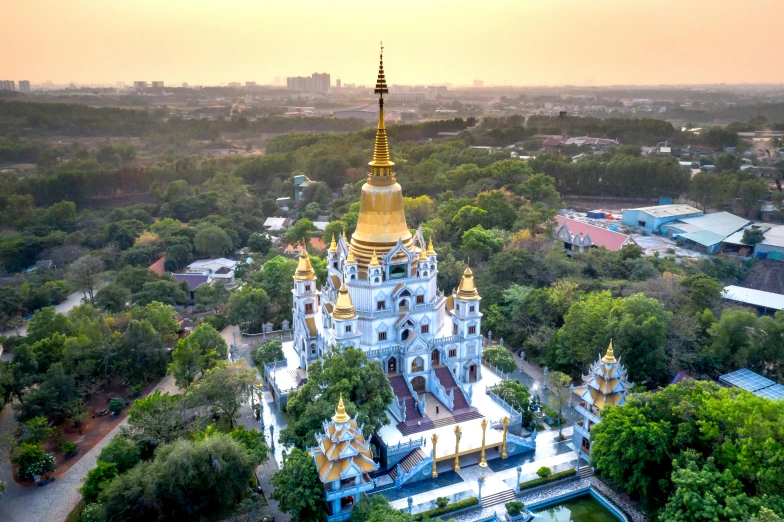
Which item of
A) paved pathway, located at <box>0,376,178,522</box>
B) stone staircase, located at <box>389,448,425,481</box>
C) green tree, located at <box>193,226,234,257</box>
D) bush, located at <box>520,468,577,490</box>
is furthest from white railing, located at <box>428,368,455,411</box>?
green tree, located at <box>193,226,234,257</box>

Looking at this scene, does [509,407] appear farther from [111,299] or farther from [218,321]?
[111,299]

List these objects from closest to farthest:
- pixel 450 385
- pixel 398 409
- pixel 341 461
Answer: pixel 341 461, pixel 398 409, pixel 450 385

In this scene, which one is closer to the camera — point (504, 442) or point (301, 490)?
point (301, 490)

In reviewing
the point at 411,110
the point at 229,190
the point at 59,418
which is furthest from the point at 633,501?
the point at 411,110

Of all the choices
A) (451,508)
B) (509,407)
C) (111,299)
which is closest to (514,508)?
(451,508)

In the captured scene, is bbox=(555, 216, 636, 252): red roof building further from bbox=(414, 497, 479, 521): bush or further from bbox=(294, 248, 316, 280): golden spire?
bbox=(414, 497, 479, 521): bush

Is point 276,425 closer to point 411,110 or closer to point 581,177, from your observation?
point 581,177


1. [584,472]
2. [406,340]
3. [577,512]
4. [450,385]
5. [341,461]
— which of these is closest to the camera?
[341,461]
